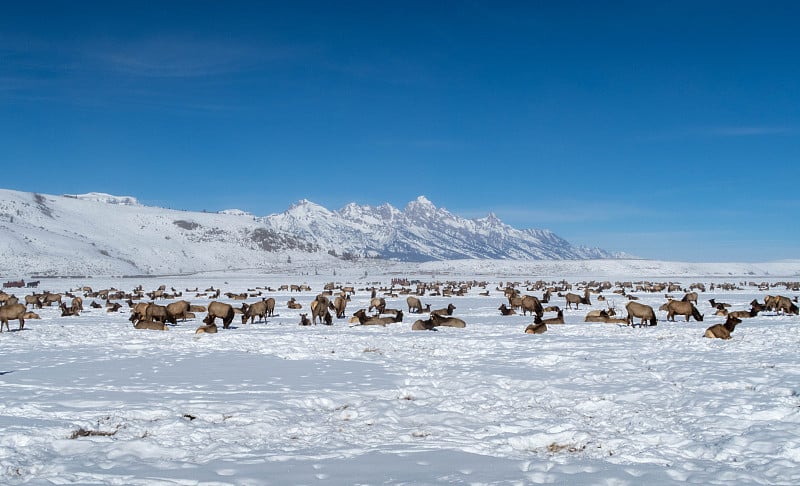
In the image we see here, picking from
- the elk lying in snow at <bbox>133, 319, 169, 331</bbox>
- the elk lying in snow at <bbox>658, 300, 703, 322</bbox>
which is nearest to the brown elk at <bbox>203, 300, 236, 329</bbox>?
the elk lying in snow at <bbox>133, 319, 169, 331</bbox>

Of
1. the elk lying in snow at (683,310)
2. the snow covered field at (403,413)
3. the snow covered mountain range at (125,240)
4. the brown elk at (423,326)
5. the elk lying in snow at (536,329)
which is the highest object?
the snow covered mountain range at (125,240)

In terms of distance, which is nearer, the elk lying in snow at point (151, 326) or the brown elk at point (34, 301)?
the elk lying in snow at point (151, 326)

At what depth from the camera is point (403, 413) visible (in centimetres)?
914

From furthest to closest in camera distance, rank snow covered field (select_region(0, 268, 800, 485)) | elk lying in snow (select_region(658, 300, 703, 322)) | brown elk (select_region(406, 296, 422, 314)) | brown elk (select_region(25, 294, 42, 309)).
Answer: brown elk (select_region(25, 294, 42, 309)) → brown elk (select_region(406, 296, 422, 314)) → elk lying in snow (select_region(658, 300, 703, 322)) → snow covered field (select_region(0, 268, 800, 485))

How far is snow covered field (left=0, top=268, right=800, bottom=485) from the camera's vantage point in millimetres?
6465

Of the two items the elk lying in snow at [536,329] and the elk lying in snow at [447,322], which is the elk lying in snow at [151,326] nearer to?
the elk lying in snow at [447,322]

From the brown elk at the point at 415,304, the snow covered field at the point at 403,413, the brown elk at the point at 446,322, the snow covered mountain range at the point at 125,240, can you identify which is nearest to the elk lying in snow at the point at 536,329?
the snow covered field at the point at 403,413

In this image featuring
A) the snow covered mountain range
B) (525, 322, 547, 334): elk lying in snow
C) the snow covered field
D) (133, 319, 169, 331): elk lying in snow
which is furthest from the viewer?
the snow covered mountain range

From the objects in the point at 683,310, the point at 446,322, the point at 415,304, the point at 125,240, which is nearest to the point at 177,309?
the point at 446,322

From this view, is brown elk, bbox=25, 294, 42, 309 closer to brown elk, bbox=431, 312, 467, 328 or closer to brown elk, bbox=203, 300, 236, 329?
brown elk, bbox=203, 300, 236, 329

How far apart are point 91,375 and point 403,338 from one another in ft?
31.4

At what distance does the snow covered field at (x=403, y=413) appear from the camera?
6.46m

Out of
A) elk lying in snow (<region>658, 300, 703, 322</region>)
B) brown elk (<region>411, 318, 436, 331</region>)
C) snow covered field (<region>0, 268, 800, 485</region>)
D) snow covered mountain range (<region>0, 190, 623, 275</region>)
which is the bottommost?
snow covered field (<region>0, 268, 800, 485</region>)

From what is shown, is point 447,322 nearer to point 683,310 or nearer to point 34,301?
point 683,310
